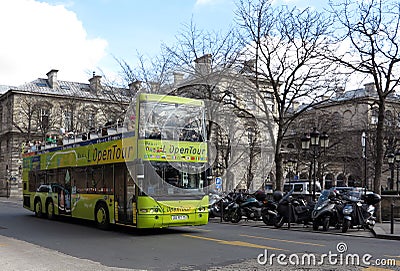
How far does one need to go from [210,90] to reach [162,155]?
11644mm

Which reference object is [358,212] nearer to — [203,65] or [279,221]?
[279,221]

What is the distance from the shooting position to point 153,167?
1555 centimetres

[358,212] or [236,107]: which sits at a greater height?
[236,107]

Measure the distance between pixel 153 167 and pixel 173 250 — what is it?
3.57m

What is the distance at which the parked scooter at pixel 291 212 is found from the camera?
64.7ft

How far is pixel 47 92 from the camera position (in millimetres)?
70750

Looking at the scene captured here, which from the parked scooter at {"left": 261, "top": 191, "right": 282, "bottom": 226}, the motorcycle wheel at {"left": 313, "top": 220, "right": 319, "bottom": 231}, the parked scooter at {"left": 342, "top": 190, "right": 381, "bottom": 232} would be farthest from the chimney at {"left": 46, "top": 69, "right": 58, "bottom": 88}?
the parked scooter at {"left": 342, "top": 190, "right": 381, "bottom": 232}

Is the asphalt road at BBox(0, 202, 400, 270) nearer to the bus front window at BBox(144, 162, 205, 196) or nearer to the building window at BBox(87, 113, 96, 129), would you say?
the bus front window at BBox(144, 162, 205, 196)

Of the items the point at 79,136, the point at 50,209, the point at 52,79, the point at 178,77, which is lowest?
the point at 50,209

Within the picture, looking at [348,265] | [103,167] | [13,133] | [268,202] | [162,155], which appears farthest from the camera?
[13,133]

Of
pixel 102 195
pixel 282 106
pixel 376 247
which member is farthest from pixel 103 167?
pixel 282 106

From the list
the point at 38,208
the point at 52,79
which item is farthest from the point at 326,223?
the point at 52,79

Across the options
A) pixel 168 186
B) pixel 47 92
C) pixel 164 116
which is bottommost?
pixel 168 186

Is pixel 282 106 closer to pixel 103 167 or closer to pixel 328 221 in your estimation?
pixel 328 221
